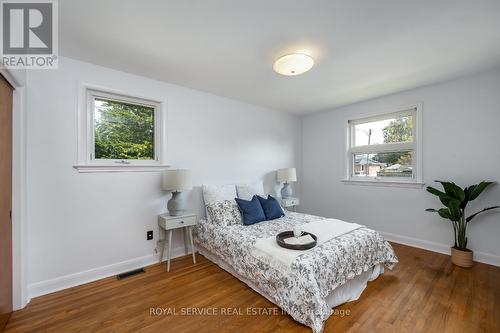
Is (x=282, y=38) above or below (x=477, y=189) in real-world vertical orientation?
above

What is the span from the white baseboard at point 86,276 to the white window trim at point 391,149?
11.7ft

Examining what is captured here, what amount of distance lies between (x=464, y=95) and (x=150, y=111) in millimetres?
4223

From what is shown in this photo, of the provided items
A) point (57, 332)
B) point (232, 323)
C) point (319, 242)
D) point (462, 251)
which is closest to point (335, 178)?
point (462, 251)

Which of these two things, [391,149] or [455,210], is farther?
[391,149]

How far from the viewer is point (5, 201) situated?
1706 mm

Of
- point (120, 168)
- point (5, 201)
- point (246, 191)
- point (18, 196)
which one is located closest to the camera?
point (5, 201)

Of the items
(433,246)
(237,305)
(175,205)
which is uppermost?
(175,205)

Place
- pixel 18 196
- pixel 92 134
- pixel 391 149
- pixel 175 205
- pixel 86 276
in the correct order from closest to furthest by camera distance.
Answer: pixel 18 196, pixel 86 276, pixel 92 134, pixel 175 205, pixel 391 149

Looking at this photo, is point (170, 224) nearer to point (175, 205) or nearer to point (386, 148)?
point (175, 205)

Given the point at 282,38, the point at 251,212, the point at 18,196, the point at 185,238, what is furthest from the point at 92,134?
the point at 282,38

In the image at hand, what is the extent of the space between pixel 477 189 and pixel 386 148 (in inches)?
49.7

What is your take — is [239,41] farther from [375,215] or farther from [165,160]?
[375,215]

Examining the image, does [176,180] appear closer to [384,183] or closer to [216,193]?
[216,193]

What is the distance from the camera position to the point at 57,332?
162 centimetres
